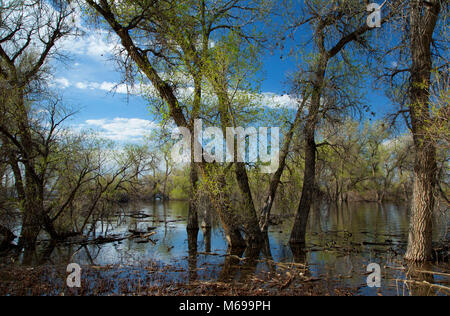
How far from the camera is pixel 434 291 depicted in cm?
Result: 736

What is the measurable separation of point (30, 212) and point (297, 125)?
Answer: 39.1 ft

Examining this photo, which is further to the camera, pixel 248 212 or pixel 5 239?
pixel 248 212

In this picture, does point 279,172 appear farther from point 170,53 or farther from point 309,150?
point 170,53

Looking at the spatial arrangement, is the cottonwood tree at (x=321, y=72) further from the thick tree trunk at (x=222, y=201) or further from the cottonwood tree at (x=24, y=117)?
the cottonwood tree at (x=24, y=117)

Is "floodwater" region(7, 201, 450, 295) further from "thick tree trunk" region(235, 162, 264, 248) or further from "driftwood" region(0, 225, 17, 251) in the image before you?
"driftwood" region(0, 225, 17, 251)

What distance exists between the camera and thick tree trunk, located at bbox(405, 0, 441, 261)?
9969 millimetres

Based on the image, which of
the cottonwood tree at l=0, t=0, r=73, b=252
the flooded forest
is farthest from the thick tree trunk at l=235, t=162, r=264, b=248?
the cottonwood tree at l=0, t=0, r=73, b=252

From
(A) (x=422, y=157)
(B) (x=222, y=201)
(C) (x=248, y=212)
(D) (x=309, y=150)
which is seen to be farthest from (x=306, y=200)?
(A) (x=422, y=157)

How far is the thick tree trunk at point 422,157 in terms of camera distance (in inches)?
392

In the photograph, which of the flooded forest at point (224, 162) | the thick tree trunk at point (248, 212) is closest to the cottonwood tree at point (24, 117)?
the flooded forest at point (224, 162)

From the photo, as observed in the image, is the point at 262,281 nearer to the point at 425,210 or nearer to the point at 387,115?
the point at 425,210

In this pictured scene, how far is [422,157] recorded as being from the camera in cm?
1002
